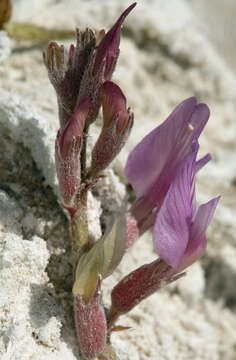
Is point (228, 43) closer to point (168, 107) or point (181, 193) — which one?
point (168, 107)

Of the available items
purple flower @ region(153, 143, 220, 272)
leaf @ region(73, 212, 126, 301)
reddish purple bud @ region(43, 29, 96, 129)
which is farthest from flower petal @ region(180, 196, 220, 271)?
reddish purple bud @ region(43, 29, 96, 129)

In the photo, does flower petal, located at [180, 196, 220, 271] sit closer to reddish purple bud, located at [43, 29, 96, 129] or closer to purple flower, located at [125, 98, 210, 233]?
purple flower, located at [125, 98, 210, 233]

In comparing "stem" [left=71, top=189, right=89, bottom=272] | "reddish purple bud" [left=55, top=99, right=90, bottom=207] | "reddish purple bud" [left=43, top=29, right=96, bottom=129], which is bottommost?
"stem" [left=71, top=189, right=89, bottom=272]

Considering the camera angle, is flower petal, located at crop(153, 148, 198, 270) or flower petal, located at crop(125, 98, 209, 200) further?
flower petal, located at crop(125, 98, 209, 200)

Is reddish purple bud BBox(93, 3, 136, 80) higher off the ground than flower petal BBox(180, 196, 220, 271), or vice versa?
reddish purple bud BBox(93, 3, 136, 80)

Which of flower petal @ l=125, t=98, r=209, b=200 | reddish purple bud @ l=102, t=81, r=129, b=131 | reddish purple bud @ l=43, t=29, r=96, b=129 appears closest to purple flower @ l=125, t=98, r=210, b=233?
flower petal @ l=125, t=98, r=209, b=200

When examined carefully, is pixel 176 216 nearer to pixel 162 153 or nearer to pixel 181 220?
pixel 181 220

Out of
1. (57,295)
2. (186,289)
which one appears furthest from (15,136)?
(186,289)

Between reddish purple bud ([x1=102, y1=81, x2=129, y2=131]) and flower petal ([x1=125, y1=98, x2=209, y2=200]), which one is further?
flower petal ([x1=125, y1=98, x2=209, y2=200])

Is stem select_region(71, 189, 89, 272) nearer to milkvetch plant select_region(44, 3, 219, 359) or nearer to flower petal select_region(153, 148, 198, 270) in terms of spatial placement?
milkvetch plant select_region(44, 3, 219, 359)

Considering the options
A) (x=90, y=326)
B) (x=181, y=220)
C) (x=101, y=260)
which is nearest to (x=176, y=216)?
(x=181, y=220)
